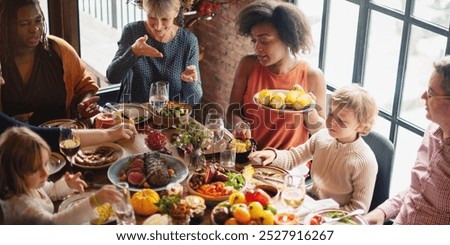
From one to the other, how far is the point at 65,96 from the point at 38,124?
0.17m

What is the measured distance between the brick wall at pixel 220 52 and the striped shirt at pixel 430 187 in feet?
5.37

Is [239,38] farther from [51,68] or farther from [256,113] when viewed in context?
[51,68]

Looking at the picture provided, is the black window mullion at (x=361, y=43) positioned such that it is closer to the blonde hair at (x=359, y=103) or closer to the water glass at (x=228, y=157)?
the blonde hair at (x=359, y=103)

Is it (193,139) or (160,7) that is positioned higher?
(160,7)

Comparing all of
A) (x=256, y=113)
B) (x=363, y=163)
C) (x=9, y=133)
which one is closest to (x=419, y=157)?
(x=363, y=163)

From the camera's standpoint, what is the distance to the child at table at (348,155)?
2.41 metres

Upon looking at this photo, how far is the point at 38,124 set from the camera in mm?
2762

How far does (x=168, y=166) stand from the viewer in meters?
2.39

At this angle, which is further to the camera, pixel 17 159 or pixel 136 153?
pixel 136 153

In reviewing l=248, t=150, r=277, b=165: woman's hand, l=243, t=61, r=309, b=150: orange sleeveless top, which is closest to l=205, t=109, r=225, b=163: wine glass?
l=248, t=150, r=277, b=165: woman's hand

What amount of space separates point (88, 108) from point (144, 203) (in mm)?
746

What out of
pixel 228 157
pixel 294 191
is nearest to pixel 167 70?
pixel 228 157

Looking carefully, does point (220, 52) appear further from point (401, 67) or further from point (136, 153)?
point (136, 153)

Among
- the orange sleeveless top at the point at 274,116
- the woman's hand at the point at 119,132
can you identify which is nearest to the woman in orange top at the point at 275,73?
the orange sleeveless top at the point at 274,116
